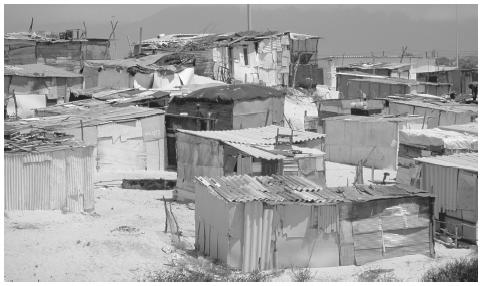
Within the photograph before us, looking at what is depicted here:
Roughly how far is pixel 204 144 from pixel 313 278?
6435 millimetres

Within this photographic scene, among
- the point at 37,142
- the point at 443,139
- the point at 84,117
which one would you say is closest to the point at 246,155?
the point at 37,142

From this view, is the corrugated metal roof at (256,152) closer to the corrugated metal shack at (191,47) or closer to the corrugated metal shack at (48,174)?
the corrugated metal shack at (48,174)

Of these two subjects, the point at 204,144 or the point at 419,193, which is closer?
the point at 419,193

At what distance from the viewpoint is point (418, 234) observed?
1443cm

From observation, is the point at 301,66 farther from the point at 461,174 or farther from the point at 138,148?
the point at 461,174

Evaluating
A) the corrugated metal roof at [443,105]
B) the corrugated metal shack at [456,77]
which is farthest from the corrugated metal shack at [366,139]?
the corrugated metal shack at [456,77]

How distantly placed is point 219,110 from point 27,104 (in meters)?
8.85

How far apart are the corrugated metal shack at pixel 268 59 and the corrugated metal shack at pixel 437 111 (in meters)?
9.14

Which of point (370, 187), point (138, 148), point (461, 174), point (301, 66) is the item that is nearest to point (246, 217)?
point (370, 187)

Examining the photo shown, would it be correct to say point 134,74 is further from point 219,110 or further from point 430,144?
point 430,144

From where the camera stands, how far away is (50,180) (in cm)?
1617

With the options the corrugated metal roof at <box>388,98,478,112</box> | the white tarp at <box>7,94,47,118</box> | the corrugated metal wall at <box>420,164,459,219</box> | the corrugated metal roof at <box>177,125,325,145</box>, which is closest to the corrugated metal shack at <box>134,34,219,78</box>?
the white tarp at <box>7,94,47,118</box>

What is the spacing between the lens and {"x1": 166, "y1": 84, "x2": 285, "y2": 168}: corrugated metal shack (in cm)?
2414

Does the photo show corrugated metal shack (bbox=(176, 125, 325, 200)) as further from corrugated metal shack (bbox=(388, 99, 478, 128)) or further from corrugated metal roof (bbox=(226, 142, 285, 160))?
corrugated metal shack (bbox=(388, 99, 478, 128))
